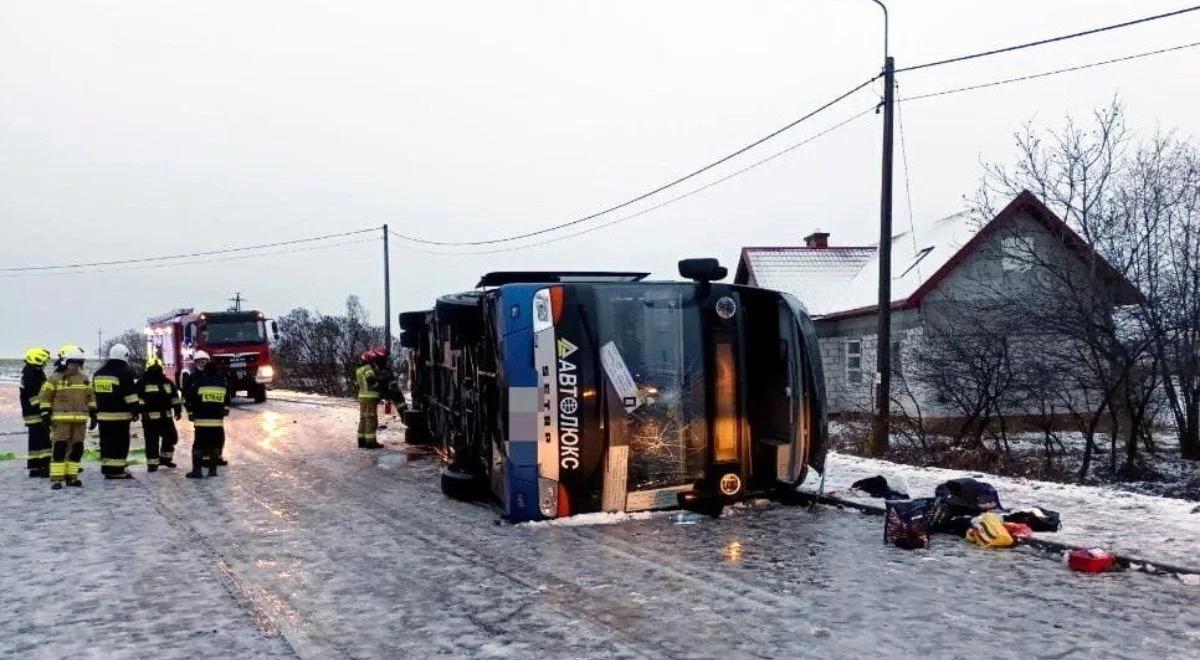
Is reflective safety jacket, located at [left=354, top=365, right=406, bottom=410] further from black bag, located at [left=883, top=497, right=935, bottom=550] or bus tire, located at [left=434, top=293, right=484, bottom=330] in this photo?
black bag, located at [left=883, top=497, right=935, bottom=550]

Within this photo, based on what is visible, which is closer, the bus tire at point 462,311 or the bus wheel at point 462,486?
the bus tire at point 462,311

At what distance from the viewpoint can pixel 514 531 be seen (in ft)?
26.6

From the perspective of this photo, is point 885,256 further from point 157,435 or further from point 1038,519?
point 157,435

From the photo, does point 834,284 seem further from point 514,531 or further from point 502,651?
point 502,651

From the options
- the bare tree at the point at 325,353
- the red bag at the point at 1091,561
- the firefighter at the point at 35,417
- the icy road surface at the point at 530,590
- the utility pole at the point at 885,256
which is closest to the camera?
the icy road surface at the point at 530,590

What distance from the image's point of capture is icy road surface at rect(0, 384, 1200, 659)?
16.5 ft

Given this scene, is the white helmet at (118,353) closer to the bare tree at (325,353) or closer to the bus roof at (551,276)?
the bus roof at (551,276)

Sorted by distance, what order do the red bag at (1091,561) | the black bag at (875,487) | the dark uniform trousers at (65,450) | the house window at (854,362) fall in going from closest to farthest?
the red bag at (1091,561) → the black bag at (875,487) → the dark uniform trousers at (65,450) → the house window at (854,362)

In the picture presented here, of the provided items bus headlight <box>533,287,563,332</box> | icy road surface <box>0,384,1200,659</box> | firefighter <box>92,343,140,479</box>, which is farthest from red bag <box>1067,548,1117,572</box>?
firefighter <box>92,343,140,479</box>

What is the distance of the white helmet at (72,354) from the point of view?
11.2m

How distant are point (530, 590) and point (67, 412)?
7435 millimetres

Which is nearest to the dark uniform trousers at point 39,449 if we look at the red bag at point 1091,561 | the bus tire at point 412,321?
the bus tire at point 412,321

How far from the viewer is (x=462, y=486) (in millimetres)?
9719

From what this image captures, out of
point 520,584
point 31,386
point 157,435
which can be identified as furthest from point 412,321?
point 520,584
